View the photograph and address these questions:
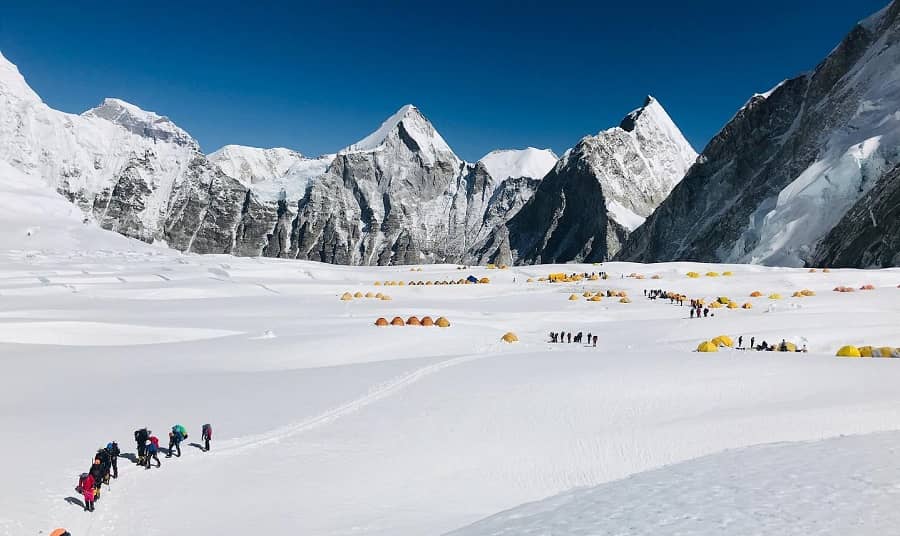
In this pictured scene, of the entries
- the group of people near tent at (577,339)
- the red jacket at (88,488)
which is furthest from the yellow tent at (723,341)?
the red jacket at (88,488)

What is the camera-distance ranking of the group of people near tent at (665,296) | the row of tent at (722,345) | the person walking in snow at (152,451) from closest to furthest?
1. the person walking in snow at (152,451)
2. the row of tent at (722,345)
3. the group of people near tent at (665,296)

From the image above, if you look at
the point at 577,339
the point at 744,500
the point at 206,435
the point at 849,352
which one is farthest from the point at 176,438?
the point at 849,352

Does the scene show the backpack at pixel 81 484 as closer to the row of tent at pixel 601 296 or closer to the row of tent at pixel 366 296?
the row of tent at pixel 366 296

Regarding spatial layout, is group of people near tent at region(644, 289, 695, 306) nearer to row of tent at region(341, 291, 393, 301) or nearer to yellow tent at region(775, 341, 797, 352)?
yellow tent at region(775, 341, 797, 352)

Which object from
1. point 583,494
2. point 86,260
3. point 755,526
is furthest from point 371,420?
point 86,260

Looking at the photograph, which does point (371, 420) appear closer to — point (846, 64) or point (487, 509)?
point (487, 509)

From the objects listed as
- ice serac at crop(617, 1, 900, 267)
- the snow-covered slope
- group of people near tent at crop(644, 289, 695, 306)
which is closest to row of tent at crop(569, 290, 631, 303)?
group of people near tent at crop(644, 289, 695, 306)
